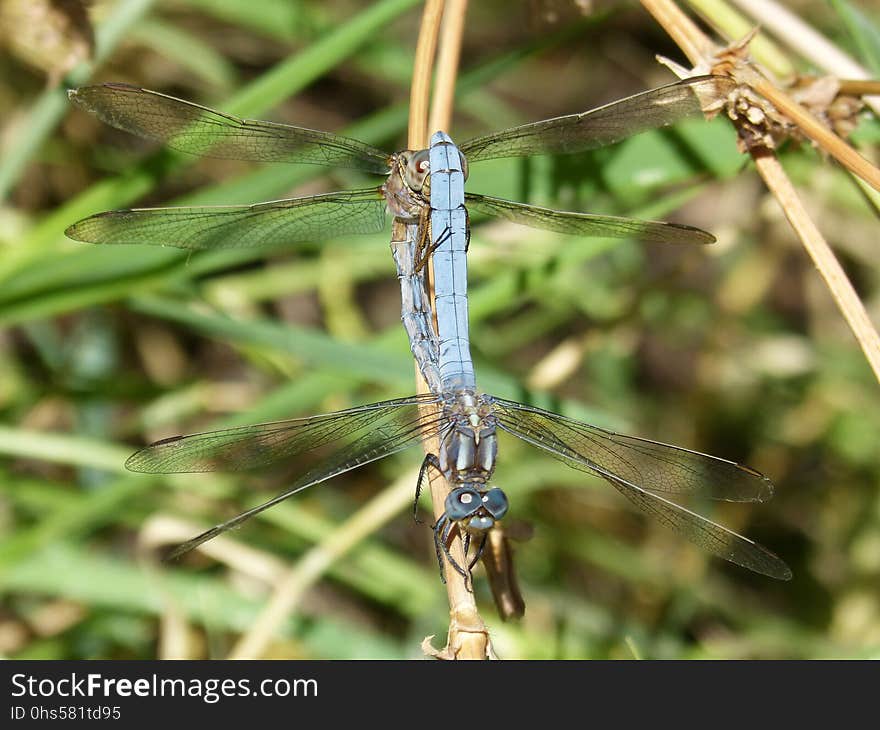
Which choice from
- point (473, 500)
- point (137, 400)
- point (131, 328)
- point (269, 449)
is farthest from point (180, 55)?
point (473, 500)

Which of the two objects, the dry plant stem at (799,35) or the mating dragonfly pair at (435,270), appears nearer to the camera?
the mating dragonfly pair at (435,270)

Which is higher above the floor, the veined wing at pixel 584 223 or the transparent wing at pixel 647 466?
the veined wing at pixel 584 223

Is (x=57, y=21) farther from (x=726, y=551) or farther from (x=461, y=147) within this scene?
(x=726, y=551)

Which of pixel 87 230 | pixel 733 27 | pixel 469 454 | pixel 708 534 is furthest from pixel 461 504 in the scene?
pixel 733 27

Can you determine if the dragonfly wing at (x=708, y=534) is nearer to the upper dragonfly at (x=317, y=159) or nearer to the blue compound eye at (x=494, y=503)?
the blue compound eye at (x=494, y=503)

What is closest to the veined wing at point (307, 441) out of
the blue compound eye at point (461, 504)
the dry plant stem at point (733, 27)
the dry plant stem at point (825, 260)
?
the blue compound eye at point (461, 504)

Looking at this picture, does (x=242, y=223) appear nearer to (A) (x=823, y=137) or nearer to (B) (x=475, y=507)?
(B) (x=475, y=507)
